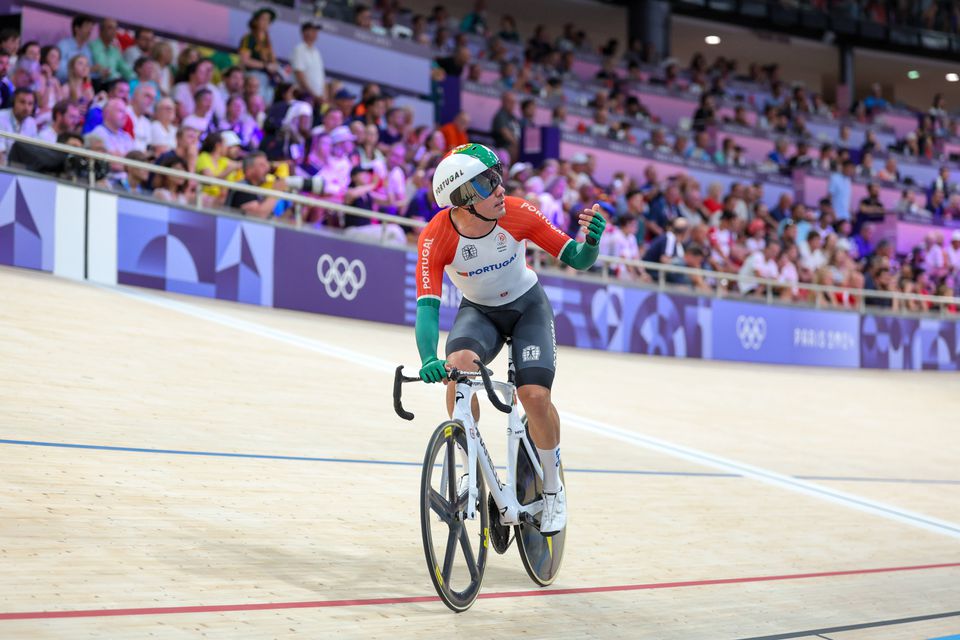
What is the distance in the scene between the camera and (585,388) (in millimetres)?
8703

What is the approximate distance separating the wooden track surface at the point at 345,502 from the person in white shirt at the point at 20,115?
123cm

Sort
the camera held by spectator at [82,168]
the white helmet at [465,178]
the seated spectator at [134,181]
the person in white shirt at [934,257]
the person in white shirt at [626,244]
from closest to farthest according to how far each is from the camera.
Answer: the white helmet at [465,178] < the camera held by spectator at [82,168] < the seated spectator at [134,181] < the person in white shirt at [626,244] < the person in white shirt at [934,257]

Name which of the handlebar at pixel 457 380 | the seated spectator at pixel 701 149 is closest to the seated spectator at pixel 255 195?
the handlebar at pixel 457 380

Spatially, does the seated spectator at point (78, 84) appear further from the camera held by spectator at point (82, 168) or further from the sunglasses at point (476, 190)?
the sunglasses at point (476, 190)

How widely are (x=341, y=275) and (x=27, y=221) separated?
282cm

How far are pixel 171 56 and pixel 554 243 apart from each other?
22.2 ft

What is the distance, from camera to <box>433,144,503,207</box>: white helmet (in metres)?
3.48

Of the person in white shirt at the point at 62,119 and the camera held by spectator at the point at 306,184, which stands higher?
the person in white shirt at the point at 62,119

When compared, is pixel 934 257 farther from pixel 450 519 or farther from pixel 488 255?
pixel 450 519

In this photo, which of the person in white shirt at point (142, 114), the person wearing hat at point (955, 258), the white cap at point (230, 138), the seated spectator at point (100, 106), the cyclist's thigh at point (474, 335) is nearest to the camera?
the cyclist's thigh at point (474, 335)

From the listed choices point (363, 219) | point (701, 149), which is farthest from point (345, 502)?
point (701, 149)

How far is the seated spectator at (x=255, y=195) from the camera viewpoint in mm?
8953

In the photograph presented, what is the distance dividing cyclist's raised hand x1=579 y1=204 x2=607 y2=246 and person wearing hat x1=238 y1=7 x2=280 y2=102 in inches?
299

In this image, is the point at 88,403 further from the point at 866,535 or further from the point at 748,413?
the point at 748,413
